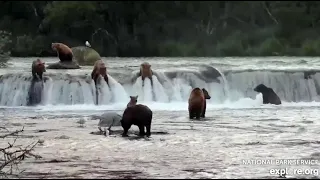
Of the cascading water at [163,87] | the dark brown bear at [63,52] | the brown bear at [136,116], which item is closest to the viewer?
the brown bear at [136,116]

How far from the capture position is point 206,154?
11797 mm

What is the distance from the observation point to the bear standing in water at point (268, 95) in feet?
72.7

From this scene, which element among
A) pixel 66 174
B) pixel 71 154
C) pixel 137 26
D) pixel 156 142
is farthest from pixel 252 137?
pixel 137 26

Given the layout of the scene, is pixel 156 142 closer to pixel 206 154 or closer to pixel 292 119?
pixel 206 154

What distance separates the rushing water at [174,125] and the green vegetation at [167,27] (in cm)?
Result: 1766

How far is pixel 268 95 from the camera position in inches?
882

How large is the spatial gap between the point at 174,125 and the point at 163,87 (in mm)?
7385

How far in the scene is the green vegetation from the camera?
43.0 metres

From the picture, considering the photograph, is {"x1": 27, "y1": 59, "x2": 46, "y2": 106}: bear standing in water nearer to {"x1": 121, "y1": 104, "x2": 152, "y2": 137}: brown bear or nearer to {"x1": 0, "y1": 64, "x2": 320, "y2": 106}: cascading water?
{"x1": 0, "y1": 64, "x2": 320, "y2": 106}: cascading water

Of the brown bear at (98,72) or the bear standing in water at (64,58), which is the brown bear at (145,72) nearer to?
the brown bear at (98,72)

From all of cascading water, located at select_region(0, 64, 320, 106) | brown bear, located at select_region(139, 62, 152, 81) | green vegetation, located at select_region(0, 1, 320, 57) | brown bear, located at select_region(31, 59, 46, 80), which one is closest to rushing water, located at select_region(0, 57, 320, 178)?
cascading water, located at select_region(0, 64, 320, 106)

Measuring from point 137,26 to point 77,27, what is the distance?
3729 mm

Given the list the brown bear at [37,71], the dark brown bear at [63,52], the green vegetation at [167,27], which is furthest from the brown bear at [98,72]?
the green vegetation at [167,27]

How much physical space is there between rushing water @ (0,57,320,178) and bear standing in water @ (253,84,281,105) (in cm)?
28
